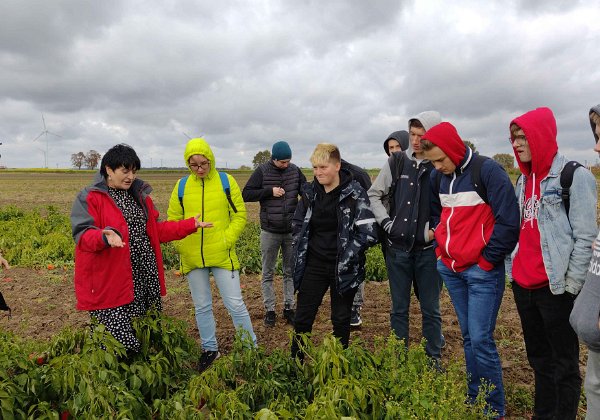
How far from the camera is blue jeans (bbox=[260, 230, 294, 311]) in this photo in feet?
17.4

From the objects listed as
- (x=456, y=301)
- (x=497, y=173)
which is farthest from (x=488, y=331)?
(x=497, y=173)

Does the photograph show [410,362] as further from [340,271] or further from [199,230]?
[199,230]

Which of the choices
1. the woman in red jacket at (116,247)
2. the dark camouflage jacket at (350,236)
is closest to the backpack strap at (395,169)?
the dark camouflage jacket at (350,236)

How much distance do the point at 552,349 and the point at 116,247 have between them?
328 centimetres

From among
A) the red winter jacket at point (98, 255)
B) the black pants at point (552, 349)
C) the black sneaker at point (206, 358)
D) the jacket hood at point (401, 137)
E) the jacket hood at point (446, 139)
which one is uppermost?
the jacket hood at point (401, 137)

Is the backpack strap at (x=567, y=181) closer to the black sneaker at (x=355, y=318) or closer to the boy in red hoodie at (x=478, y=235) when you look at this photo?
the boy in red hoodie at (x=478, y=235)

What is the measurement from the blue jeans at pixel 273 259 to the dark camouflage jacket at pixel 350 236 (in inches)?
63.1

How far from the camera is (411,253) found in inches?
145

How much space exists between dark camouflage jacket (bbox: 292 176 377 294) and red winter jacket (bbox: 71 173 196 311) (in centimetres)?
145

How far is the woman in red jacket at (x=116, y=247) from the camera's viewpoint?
315 cm

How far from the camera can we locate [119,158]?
3.30 m

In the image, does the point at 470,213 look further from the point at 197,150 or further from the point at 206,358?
the point at 206,358

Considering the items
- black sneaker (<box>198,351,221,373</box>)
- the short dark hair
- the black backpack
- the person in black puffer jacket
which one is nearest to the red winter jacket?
the short dark hair

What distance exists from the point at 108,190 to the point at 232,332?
264cm
